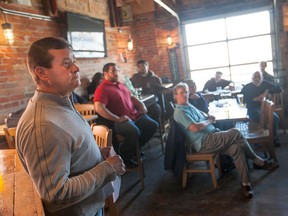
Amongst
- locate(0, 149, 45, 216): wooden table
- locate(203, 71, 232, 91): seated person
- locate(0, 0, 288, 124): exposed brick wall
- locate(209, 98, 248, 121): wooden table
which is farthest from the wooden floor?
locate(203, 71, 232, 91): seated person

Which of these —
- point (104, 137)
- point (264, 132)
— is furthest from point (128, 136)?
point (104, 137)

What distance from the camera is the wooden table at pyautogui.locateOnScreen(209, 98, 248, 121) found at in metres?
3.00

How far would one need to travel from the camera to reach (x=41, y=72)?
107 cm

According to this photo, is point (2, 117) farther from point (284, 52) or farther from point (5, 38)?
point (284, 52)

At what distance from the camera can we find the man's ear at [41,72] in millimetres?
1065

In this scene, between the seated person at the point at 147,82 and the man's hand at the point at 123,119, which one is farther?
the seated person at the point at 147,82

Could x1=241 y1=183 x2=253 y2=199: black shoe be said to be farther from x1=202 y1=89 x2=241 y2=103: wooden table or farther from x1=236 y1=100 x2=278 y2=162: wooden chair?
x1=202 y1=89 x2=241 y2=103: wooden table

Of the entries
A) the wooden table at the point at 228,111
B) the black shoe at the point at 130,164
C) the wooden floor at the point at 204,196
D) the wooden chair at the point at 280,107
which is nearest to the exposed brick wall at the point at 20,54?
the black shoe at the point at 130,164

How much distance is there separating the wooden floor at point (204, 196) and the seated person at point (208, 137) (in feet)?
0.70

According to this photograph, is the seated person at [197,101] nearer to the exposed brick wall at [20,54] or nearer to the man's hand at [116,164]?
the exposed brick wall at [20,54]

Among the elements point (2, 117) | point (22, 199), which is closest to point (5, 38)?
point (2, 117)

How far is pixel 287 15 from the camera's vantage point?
573 cm

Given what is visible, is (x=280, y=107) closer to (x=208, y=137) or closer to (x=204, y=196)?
(x=208, y=137)

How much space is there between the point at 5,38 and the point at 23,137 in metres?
2.70
